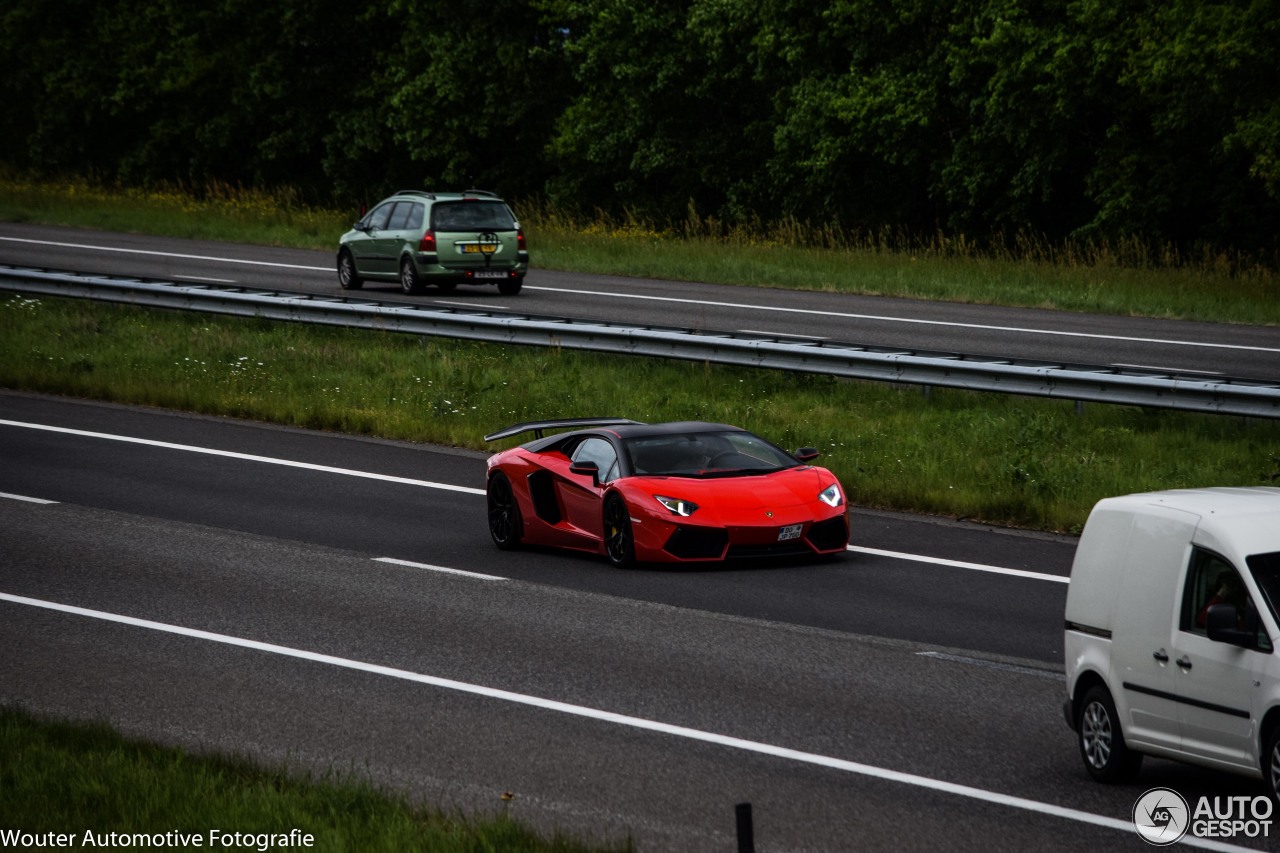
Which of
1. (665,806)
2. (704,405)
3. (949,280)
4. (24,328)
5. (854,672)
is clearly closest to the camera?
(665,806)

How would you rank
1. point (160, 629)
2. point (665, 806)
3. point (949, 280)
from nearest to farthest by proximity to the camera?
point (665, 806) → point (160, 629) → point (949, 280)

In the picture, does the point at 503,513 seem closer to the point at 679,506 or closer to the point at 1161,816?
the point at 679,506

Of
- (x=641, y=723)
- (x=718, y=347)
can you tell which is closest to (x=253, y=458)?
(x=718, y=347)

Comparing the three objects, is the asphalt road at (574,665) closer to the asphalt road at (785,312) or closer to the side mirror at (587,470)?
the side mirror at (587,470)

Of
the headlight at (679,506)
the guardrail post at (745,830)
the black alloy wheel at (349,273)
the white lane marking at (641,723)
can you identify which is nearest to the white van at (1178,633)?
the white lane marking at (641,723)

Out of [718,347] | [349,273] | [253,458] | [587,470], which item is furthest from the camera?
[349,273]

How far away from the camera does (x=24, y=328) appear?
94.1 feet

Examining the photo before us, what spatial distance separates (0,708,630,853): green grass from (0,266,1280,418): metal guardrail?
38.5 ft

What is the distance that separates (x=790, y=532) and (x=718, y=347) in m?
8.29

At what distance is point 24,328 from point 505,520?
1539 centimetres

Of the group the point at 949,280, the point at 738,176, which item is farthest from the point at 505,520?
the point at 738,176

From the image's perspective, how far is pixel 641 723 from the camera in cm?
981

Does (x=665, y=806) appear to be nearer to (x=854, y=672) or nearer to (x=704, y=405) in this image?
(x=854, y=672)

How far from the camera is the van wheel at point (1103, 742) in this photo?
8594 mm
